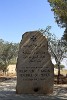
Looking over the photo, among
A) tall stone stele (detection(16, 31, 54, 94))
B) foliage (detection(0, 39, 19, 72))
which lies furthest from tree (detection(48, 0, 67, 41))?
foliage (detection(0, 39, 19, 72))

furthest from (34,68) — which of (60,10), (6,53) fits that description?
(6,53)

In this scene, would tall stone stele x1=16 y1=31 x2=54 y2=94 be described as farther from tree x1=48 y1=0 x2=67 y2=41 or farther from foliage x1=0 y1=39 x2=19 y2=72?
foliage x1=0 y1=39 x2=19 y2=72

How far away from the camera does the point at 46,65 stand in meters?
19.9

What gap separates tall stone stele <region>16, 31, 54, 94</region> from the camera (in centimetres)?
1972

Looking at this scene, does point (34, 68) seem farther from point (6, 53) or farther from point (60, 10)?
point (6, 53)

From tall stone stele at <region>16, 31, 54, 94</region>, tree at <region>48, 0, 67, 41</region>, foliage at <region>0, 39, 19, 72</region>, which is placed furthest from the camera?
foliage at <region>0, 39, 19, 72</region>

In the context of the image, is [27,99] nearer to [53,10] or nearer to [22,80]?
[22,80]

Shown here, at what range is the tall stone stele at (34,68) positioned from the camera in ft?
64.7

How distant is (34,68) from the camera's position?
1998 cm

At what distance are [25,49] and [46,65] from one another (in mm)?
1736

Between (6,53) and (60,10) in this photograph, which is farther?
(6,53)

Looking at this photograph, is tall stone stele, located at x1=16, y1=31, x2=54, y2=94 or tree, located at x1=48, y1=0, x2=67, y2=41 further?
tall stone stele, located at x1=16, y1=31, x2=54, y2=94

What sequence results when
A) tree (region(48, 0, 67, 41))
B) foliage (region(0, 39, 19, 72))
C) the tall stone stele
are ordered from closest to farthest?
tree (region(48, 0, 67, 41)) < the tall stone stele < foliage (region(0, 39, 19, 72))

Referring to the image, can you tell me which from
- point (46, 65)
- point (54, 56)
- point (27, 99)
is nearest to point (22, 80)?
point (46, 65)
